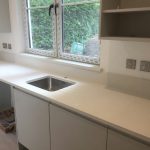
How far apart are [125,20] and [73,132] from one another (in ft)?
3.55

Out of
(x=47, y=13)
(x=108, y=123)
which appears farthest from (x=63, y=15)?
(x=108, y=123)

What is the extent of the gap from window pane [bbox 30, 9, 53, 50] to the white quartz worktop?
0.79 metres

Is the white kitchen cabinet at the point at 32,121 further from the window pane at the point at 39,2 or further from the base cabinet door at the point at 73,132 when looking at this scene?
the window pane at the point at 39,2

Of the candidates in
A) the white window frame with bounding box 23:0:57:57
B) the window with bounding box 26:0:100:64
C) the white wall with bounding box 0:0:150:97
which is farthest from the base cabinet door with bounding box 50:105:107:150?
the white window frame with bounding box 23:0:57:57

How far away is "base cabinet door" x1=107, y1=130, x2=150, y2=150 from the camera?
3.88 feet

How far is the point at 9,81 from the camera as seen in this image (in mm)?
2111

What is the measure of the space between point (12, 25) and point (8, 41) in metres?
0.31

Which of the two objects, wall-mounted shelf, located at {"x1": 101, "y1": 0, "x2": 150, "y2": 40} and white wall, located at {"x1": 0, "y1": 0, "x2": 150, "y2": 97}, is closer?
wall-mounted shelf, located at {"x1": 101, "y1": 0, "x2": 150, "y2": 40}

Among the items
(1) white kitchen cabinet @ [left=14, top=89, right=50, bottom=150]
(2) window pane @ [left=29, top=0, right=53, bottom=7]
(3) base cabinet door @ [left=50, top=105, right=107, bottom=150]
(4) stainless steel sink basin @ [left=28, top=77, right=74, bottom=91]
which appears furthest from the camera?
(2) window pane @ [left=29, top=0, right=53, bottom=7]

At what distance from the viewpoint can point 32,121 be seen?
194cm

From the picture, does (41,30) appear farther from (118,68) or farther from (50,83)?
(118,68)

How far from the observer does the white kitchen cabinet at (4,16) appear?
282 cm

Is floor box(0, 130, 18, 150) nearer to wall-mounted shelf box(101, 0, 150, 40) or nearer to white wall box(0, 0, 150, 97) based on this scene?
white wall box(0, 0, 150, 97)

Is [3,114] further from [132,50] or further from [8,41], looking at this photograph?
[132,50]
